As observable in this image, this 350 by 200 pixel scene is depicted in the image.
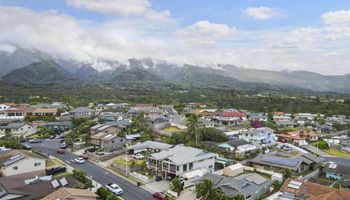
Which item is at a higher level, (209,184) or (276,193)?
(209,184)

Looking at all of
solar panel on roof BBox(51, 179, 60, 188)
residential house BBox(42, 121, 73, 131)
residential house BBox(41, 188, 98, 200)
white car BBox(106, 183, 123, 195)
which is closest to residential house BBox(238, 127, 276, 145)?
white car BBox(106, 183, 123, 195)

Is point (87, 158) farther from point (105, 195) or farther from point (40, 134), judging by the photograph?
point (40, 134)

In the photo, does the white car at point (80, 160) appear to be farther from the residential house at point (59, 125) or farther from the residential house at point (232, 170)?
the residential house at point (59, 125)

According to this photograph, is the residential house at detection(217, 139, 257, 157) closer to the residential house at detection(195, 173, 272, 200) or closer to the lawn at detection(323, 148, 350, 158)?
the lawn at detection(323, 148, 350, 158)

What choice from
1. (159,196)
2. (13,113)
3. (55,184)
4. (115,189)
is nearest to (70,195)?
(55,184)

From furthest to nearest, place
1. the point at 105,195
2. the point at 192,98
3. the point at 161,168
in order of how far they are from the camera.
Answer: the point at 192,98
the point at 161,168
the point at 105,195

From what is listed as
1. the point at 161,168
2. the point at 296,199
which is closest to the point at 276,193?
the point at 296,199
